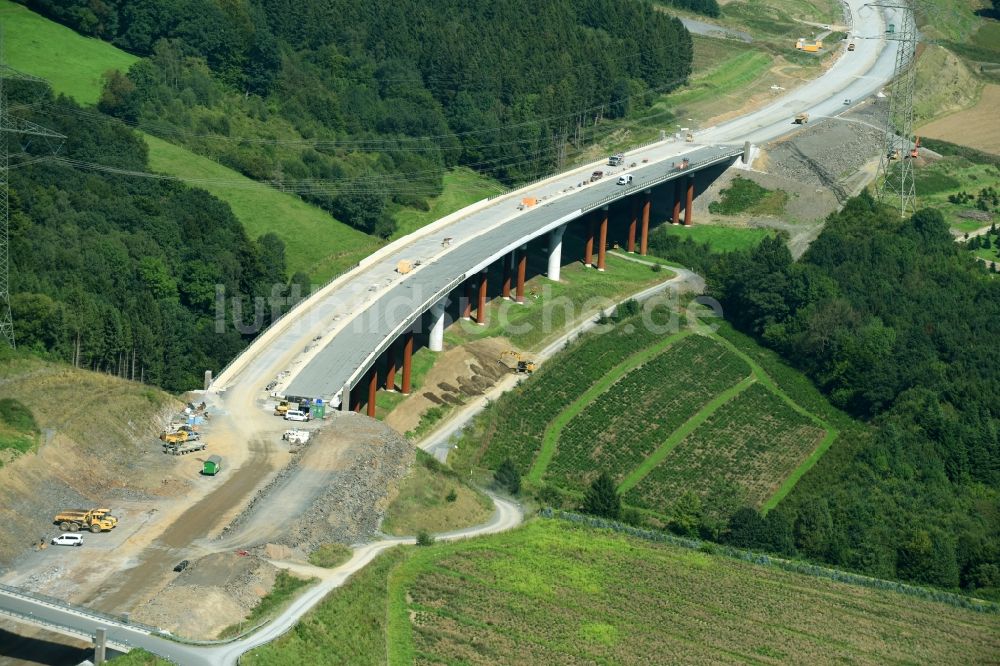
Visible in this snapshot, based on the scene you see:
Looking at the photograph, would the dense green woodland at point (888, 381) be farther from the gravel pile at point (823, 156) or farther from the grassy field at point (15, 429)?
the grassy field at point (15, 429)

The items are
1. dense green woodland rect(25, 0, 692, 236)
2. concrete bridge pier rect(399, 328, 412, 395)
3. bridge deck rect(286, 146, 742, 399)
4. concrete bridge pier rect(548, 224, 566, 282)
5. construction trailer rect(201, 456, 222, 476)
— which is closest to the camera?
construction trailer rect(201, 456, 222, 476)

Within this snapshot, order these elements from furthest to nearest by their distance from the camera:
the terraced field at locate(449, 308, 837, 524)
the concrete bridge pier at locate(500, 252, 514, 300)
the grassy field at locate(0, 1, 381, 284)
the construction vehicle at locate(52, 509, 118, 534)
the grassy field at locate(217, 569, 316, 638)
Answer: the grassy field at locate(0, 1, 381, 284)
the concrete bridge pier at locate(500, 252, 514, 300)
the terraced field at locate(449, 308, 837, 524)
the construction vehicle at locate(52, 509, 118, 534)
the grassy field at locate(217, 569, 316, 638)

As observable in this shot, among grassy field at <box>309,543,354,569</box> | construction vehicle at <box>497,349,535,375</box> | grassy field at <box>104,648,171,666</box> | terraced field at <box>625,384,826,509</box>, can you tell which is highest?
grassy field at <box>104,648,171,666</box>

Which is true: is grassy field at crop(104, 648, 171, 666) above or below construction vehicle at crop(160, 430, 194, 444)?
above

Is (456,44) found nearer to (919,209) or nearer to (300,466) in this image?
(919,209)

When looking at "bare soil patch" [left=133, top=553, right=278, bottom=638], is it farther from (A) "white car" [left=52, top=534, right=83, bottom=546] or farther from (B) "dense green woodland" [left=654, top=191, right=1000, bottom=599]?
(B) "dense green woodland" [left=654, top=191, right=1000, bottom=599]

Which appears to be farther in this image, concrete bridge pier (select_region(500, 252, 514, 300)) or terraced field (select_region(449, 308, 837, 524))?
concrete bridge pier (select_region(500, 252, 514, 300))

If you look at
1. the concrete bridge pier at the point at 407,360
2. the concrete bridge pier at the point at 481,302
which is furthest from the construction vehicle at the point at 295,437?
the concrete bridge pier at the point at 481,302

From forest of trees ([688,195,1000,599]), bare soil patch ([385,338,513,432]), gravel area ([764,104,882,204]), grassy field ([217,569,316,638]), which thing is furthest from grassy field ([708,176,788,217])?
grassy field ([217,569,316,638])
